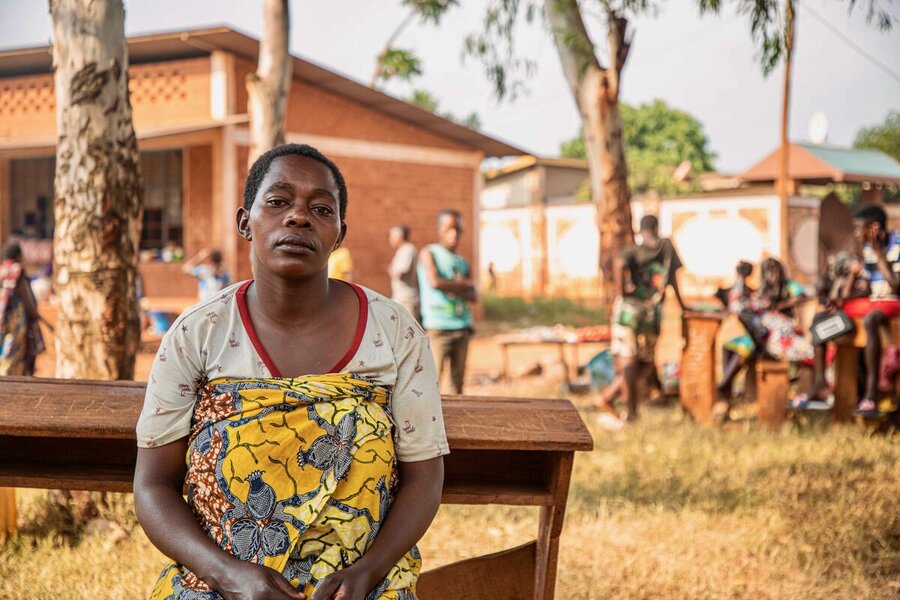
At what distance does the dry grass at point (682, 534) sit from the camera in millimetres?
3627

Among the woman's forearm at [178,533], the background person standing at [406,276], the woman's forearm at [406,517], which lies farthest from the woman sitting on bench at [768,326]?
the woman's forearm at [178,533]

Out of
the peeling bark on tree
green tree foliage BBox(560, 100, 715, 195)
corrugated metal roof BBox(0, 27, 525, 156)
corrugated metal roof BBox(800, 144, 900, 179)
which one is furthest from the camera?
green tree foliage BBox(560, 100, 715, 195)

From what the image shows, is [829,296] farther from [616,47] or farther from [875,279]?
[616,47]

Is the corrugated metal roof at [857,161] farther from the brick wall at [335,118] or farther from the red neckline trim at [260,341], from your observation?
the red neckline trim at [260,341]

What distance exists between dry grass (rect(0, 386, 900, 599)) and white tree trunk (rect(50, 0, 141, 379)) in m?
0.75

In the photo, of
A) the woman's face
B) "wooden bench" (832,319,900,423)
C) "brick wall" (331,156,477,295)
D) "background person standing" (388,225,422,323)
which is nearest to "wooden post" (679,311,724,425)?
"wooden bench" (832,319,900,423)

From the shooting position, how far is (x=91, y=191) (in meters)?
3.96

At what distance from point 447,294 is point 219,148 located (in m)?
7.80

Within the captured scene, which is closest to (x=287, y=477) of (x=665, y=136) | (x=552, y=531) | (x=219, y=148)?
(x=552, y=531)

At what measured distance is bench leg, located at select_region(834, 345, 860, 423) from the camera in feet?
22.3

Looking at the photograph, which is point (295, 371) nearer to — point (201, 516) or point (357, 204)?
point (201, 516)

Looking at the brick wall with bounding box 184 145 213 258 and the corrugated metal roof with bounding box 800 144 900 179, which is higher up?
the corrugated metal roof with bounding box 800 144 900 179

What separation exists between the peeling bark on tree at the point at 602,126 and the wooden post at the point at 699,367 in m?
1.41

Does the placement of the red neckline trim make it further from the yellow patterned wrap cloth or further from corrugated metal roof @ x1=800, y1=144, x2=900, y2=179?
corrugated metal roof @ x1=800, y1=144, x2=900, y2=179
